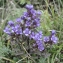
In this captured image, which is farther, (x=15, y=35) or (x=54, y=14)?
(x=54, y=14)

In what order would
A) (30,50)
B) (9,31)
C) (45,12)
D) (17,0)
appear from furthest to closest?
(17,0) < (45,12) < (30,50) < (9,31)

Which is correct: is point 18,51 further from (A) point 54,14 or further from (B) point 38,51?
(A) point 54,14

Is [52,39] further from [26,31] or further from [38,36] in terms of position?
[26,31]

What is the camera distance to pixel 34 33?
2.16 m

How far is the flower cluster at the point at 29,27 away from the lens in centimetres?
209

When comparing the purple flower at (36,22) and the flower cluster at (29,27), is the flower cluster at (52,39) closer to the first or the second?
the flower cluster at (29,27)

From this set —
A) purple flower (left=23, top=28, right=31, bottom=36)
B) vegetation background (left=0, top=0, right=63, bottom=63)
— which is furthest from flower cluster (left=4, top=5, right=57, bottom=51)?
vegetation background (left=0, top=0, right=63, bottom=63)

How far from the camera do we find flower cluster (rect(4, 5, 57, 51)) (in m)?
2.09

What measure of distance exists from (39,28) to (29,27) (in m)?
0.31

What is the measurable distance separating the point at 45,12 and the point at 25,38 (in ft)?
1.97

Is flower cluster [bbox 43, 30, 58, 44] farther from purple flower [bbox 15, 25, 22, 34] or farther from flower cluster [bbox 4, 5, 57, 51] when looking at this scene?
purple flower [bbox 15, 25, 22, 34]

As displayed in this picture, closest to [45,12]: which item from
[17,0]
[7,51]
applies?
[17,0]

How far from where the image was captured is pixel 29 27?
2.14m

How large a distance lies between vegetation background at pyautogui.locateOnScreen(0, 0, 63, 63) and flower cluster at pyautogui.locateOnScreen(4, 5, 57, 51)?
146mm
